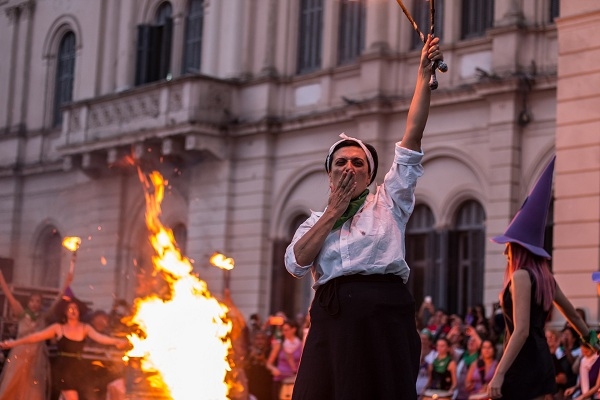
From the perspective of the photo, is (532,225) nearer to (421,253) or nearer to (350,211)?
(350,211)

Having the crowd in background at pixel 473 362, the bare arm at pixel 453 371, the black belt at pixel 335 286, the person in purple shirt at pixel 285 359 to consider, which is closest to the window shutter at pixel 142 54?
the person in purple shirt at pixel 285 359

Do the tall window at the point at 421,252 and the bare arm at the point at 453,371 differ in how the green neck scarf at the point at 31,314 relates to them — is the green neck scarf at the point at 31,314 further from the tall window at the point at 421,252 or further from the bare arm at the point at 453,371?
the tall window at the point at 421,252

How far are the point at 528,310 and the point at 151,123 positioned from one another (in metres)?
24.4

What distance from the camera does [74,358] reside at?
15.9 metres

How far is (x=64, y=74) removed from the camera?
37562mm

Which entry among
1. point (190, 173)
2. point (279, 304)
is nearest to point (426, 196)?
point (279, 304)

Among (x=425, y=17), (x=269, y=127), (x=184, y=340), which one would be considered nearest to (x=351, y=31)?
(x=425, y=17)

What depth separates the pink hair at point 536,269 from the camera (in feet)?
25.5

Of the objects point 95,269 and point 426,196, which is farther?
point 95,269

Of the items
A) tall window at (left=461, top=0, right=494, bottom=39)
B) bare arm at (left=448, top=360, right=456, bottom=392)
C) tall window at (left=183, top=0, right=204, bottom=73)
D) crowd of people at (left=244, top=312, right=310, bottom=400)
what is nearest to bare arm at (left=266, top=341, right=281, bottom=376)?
crowd of people at (left=244, top=312, right=310, bottom=400)

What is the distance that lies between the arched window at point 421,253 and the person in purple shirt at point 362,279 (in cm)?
2003

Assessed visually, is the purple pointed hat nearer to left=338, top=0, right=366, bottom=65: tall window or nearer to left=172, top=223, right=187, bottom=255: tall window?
left=338, top=0, right=366, bottom=65: tall window

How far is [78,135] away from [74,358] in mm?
18881

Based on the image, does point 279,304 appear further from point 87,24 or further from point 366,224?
point 366,224
